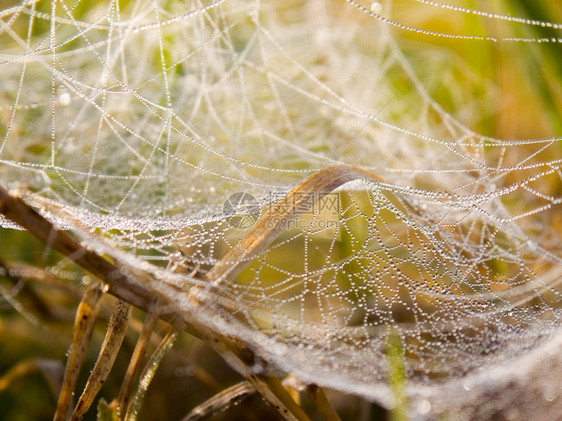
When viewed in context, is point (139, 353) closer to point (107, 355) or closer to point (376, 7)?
point (107, 355)

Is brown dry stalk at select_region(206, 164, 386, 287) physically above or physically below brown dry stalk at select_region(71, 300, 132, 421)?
above

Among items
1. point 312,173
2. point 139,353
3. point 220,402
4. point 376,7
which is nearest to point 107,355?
point 139,353

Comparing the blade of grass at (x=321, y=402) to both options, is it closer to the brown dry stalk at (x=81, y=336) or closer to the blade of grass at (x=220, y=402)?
the blade of grass at (x=220, y=402)

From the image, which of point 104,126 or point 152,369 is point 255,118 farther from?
point 152,369

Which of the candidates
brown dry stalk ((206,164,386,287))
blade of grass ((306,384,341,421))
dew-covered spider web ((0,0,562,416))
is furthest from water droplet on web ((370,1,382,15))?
blade of grass ((306,384,341,421))

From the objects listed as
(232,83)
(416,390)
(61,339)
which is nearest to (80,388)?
(61,339)

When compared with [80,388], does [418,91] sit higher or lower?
higher

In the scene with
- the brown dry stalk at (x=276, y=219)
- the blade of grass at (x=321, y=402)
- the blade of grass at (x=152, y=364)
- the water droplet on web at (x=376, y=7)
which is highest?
the water droplet on web at (x=376, y=7)

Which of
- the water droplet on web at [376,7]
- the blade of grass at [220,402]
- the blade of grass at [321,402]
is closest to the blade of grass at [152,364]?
the blade of grass at [220,402]

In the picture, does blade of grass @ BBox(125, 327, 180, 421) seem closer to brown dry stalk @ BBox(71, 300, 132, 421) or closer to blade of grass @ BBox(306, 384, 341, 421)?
brown dry stalk @ BBox(71, 300, 132, 421)
